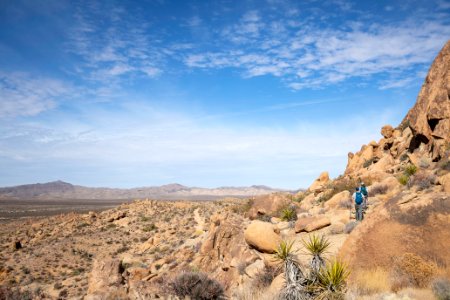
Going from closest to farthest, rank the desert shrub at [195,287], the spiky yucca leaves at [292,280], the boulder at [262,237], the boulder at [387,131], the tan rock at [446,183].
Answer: the spiky yucca leaves at [292,280] → the desert shrub at [195,287] → the tan rock at [446,183] → the boulder at [262,237] → the boulder at [387,131]

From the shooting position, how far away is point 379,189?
67.9 feet

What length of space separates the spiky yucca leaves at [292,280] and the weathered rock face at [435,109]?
16.8 meters

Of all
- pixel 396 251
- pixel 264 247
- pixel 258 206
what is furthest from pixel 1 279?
pixel 396 251

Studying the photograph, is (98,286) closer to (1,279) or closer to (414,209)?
(414,209)

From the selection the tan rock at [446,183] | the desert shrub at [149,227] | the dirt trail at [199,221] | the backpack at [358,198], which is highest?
the tan rock at [446,183]

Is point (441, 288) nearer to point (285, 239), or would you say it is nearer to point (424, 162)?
point (285, 239)

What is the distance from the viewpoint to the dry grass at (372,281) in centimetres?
756

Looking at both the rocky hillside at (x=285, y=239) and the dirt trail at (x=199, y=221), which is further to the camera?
the dirt trail at (x=199, y=221)

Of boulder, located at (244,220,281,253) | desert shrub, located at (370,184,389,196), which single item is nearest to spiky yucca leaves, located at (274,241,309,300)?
boulder, located at (244,220,281,253)

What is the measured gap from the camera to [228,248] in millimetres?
15609

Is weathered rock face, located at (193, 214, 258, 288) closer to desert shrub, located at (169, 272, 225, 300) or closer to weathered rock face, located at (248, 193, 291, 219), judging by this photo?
desert shrub, located at (169, 272, 225, 300)

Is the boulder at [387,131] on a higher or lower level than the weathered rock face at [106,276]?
higher

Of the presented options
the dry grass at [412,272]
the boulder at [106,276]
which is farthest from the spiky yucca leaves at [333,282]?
the boulder at [106,276]

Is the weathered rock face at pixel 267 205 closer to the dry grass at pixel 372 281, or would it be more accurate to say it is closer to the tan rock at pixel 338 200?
the tan rock at pixel 338 200
